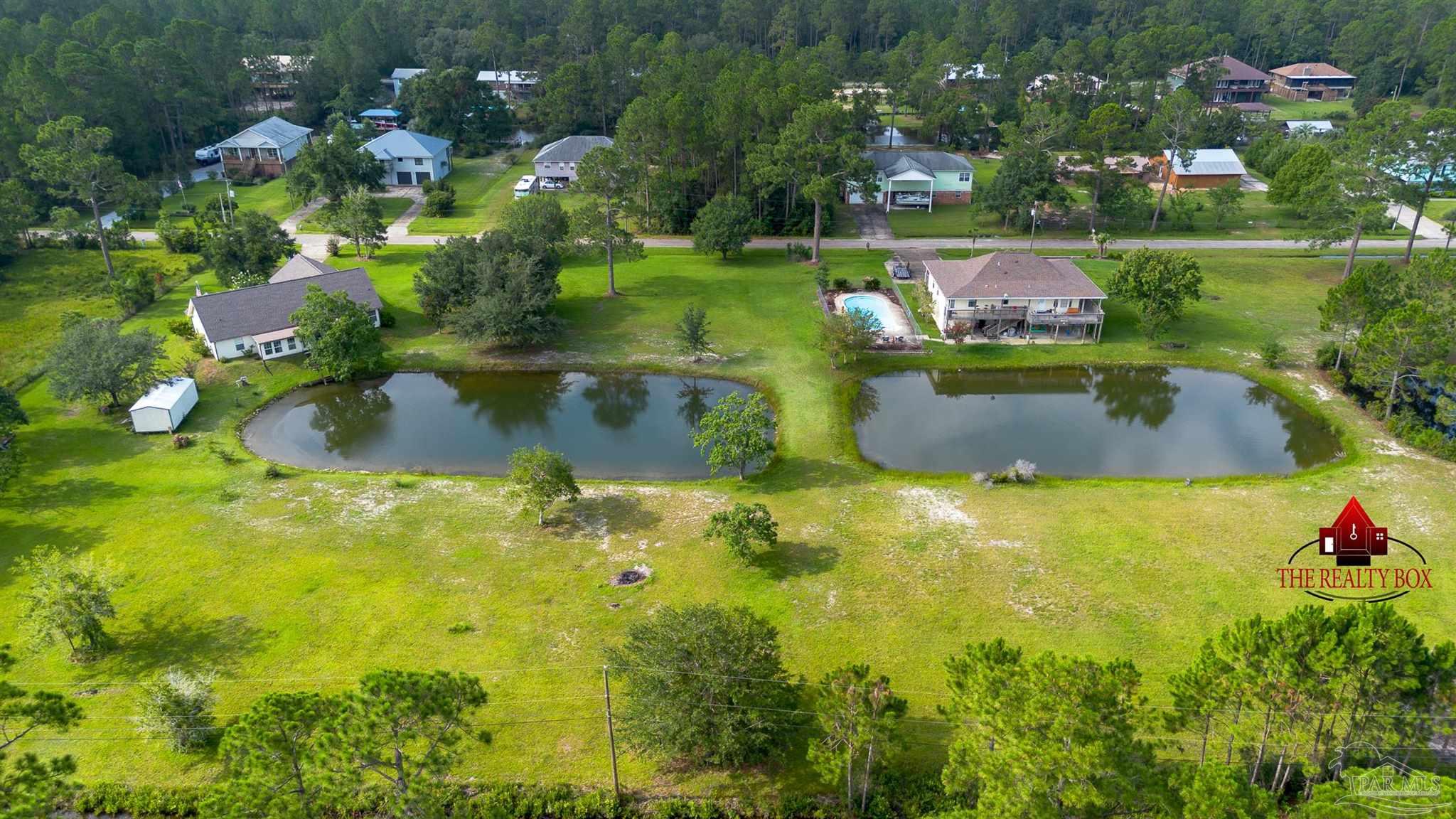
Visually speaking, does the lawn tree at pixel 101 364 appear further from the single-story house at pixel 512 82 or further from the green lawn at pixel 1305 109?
the green lawn at pixel 1305 109

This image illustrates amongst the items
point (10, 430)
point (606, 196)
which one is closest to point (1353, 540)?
point (606, 196)

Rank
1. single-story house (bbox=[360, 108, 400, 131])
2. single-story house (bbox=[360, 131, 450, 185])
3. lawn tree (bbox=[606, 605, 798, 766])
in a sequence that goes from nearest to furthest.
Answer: lawn tree (bbox=[606, 605, 798, 766])
single-story house (bbox=[360, 131, 450, 185])
single-story house (bbox=[360, 108, 400, 131])

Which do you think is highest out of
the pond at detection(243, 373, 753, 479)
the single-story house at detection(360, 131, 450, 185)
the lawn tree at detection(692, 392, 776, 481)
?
the single-story house at detection(360, 131, 450, 185)

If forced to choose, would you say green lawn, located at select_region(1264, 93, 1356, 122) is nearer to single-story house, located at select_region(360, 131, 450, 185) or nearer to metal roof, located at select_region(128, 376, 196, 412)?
single-story house, located at select_region(360, 131, 450, 185)

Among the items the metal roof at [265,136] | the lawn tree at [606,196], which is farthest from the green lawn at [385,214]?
the lawn tree at [606,196]

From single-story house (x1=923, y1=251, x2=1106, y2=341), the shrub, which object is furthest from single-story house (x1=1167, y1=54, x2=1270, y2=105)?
the shrub

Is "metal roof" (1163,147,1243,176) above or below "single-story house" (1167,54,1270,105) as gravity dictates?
below

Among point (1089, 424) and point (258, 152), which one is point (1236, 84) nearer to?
point (1089, 424)
